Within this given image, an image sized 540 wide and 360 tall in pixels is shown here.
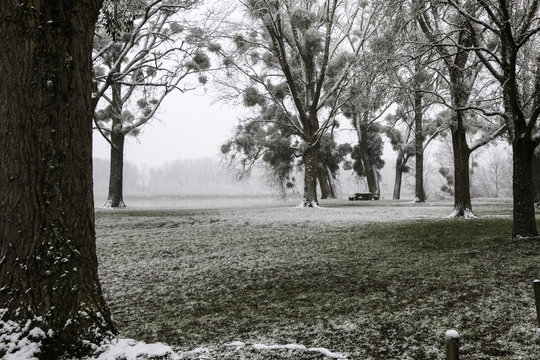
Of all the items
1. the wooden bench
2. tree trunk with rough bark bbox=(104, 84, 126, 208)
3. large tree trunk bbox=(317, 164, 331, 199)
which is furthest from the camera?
large tree trunk bbox=(317, 164, 331, 199)

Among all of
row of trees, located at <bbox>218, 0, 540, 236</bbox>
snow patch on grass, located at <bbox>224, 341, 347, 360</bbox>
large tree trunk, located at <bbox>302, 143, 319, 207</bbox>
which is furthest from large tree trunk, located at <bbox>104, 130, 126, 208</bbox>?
snow patch on grass, located at <bbox>224, 341, 347, 360</bbox>

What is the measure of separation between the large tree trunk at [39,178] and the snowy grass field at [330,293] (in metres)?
0.96

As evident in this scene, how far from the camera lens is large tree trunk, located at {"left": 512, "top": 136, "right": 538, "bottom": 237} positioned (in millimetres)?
6738

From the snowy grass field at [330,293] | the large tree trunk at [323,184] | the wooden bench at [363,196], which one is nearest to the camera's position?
the snowy grass field at [330,293]

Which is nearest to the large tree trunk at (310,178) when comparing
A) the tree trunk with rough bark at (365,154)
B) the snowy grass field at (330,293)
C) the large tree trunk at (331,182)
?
the snowy grass field at (330,293)

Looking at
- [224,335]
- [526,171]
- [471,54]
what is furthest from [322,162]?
[224,335]

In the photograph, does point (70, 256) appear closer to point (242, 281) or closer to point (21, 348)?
point (21, 348)

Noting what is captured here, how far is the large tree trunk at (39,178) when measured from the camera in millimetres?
2684

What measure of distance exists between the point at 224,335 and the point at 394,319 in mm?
1558

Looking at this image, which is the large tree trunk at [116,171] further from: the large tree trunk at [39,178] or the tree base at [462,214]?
the large tree trunk at [39,178]

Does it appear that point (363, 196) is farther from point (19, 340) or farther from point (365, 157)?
point (19, 340)

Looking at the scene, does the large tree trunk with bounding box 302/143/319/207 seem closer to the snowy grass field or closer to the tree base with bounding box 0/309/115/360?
the snowy grass field

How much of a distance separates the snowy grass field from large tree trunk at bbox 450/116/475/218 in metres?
3.32

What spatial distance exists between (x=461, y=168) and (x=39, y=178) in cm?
1120
